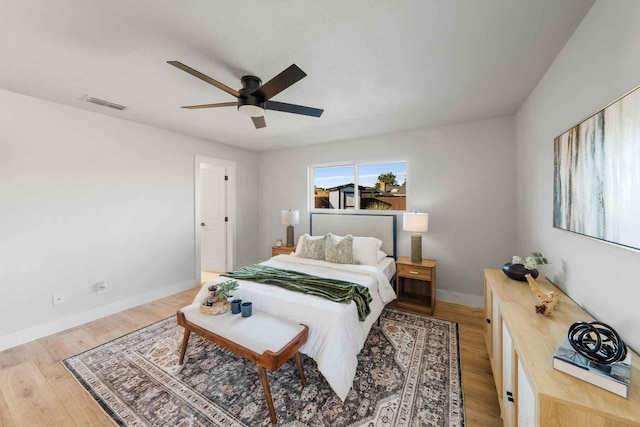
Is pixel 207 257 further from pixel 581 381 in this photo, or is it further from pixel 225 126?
pixel 581 381

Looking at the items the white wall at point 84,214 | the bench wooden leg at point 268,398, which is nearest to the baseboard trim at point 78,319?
the white wall at point 84,214

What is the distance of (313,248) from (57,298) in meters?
2.93

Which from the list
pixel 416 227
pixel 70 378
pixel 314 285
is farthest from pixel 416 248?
pixel 70 378

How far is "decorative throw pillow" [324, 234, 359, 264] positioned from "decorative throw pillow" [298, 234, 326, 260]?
88mm

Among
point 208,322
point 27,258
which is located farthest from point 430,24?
point 27,258

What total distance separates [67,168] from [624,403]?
4.41 metres

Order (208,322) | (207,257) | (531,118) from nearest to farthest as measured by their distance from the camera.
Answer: (208,322) < (531,118) < (207,257)

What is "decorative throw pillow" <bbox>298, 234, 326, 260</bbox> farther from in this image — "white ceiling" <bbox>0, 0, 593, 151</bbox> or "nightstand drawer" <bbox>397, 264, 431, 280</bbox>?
"white ceiling" <bbox>0, 0, 593, 151</bbox>

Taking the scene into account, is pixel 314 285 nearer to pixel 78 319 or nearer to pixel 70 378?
pixel 70 378

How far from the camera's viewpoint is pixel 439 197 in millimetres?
3352

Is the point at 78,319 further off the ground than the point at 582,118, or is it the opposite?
the point at 582,118

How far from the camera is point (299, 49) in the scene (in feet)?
5.55

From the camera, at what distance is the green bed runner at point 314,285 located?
6.93 feet

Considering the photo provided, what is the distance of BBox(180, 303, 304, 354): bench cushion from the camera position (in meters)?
1.68
